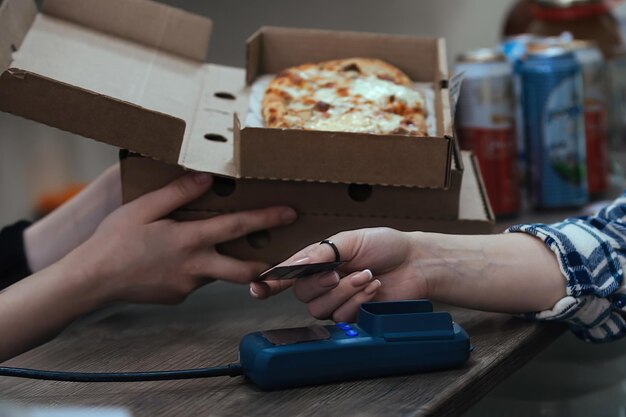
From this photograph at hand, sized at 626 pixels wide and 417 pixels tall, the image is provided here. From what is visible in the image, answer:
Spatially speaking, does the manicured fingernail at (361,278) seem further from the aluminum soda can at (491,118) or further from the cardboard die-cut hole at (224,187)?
the aluminum soda can at (491,118)

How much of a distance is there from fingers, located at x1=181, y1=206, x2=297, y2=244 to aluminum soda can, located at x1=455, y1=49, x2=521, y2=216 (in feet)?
1.71

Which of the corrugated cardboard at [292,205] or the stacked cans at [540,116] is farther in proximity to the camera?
the stacked cans at [540,116]

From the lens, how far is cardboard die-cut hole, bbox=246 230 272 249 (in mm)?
1099

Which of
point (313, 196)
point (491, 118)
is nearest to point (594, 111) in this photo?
point (491, 118)

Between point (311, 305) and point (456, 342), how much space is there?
164 millimetres

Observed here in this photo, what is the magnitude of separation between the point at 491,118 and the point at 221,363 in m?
0.75

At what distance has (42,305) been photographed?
1006 mm

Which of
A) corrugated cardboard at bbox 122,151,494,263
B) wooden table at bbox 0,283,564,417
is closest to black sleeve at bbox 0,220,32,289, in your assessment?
wooden table at bbox 0,283,564,417

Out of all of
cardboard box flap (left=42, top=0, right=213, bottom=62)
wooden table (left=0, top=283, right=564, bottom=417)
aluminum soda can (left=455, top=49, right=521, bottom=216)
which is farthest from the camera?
aluminum soda can (left=455, top=49, right=521, bottom=216)

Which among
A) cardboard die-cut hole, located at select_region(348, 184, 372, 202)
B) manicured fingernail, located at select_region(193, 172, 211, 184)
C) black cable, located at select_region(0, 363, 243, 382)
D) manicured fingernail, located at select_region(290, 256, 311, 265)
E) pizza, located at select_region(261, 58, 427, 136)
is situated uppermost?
pizza, located at select_region(261, 58, 427, 136)

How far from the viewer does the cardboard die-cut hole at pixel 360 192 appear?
3.52ft

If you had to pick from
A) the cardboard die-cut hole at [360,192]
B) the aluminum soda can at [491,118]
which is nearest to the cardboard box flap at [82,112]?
the cardboard die-cut hole at [360,192]

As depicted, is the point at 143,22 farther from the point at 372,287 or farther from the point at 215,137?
the point at 372,287

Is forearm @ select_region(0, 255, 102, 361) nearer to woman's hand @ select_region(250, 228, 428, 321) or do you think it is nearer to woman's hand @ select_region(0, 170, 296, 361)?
woman's hand @ select_region(0, 170, 296, 361)
